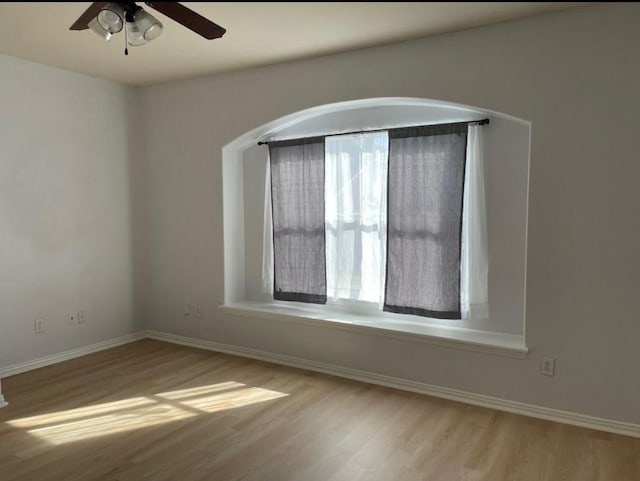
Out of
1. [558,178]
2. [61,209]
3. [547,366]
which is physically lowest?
[547,366]

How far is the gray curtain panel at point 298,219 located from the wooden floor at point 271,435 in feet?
2.79

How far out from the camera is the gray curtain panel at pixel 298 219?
13.7 ft

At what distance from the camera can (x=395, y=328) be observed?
3.63m

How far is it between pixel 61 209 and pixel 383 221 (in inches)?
117

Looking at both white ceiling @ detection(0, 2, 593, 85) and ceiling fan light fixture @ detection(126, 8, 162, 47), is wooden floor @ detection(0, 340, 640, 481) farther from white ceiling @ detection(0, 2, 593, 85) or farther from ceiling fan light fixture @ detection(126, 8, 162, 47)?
white ceiling @ detection(0, 2, 593, 85)

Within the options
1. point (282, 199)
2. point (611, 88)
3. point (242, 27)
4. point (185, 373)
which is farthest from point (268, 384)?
point (611, 88)

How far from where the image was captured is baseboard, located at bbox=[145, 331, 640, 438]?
292cm

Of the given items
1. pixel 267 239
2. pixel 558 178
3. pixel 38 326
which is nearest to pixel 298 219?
pixel 267 239

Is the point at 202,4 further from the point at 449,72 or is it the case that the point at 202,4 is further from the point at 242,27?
the point at 449,72

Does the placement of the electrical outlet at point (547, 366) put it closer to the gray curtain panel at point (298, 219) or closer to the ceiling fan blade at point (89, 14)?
the gray curtain panel at point (298, 219)

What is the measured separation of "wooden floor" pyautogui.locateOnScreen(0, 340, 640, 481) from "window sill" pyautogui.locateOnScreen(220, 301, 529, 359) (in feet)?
1.41

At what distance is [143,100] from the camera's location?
4.91m

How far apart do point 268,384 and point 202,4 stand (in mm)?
2756

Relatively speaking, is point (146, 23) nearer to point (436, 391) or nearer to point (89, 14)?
point (89, 14)
